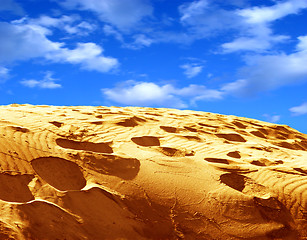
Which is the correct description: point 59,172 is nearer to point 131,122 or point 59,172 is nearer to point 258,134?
point 131,122

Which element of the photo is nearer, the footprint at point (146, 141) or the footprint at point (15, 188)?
the footprint at point (15, 188)

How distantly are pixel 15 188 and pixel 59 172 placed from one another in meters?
0.59

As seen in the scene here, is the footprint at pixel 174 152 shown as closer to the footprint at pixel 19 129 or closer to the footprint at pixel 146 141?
the footprint at pixel 146 141

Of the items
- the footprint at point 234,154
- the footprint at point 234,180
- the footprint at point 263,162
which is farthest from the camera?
the footprint at point 234,154

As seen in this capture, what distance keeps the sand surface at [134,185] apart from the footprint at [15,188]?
0.03ft

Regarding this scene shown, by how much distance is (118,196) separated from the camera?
4438mm

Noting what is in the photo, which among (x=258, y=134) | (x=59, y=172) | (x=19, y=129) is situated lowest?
(x=59, y=172)

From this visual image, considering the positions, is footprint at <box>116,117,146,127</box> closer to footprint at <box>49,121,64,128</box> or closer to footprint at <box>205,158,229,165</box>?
footprint at <box>49,121,64,128</box>

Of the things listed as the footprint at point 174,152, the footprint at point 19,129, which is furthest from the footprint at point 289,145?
the footprint at point 19,129

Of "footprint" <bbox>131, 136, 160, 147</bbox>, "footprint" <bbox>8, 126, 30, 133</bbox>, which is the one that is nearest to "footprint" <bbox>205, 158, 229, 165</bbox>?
"footprint" <bbox>131, 136, 160, 147</bbox>

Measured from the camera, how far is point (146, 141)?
5859mm

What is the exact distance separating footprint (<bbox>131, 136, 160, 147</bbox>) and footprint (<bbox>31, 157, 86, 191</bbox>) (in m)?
1.30

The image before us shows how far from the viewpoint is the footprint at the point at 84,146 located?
516 centimetres

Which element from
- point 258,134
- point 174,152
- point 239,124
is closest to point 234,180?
point 174,152
